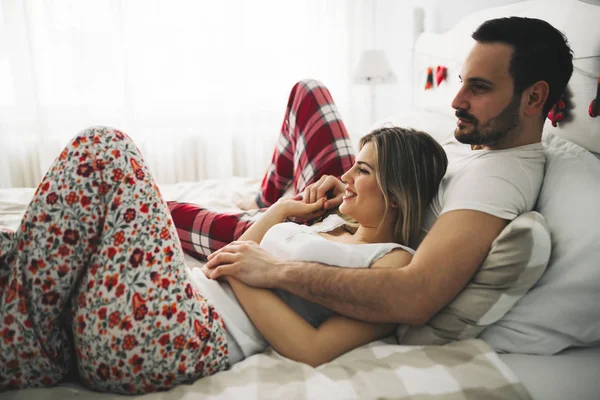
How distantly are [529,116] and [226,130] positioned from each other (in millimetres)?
2394

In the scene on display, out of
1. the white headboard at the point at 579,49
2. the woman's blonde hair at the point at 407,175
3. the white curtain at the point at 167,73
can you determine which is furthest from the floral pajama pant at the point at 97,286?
the white curtain at the point at 167,73

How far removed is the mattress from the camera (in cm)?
76

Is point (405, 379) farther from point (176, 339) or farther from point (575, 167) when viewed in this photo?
point (575, 167)

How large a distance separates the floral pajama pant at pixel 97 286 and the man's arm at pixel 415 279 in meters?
0.26

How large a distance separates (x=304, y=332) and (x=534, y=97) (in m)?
0.78

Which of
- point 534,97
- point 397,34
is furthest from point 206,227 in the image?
point 397,34

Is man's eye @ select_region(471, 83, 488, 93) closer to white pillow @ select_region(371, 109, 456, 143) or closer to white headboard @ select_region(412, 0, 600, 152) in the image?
white headboard @ select_region(412, 0, 600, 152)

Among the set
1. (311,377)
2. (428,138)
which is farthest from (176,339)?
(428,138)

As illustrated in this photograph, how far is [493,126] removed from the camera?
1.08 meters

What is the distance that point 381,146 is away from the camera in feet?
3.71

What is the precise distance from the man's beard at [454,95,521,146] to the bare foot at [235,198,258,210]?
99 cm

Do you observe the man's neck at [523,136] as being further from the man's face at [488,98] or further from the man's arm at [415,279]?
the man's arm at [415,279]

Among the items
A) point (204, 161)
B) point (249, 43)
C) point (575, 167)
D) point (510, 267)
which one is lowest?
point (204, 161)

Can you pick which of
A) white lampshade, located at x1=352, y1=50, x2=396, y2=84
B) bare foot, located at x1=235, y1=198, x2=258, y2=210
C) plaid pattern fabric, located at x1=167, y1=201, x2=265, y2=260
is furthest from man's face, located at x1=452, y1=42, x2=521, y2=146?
white lampshade, located at x1=352, y1=50, x2=396, y2=84
